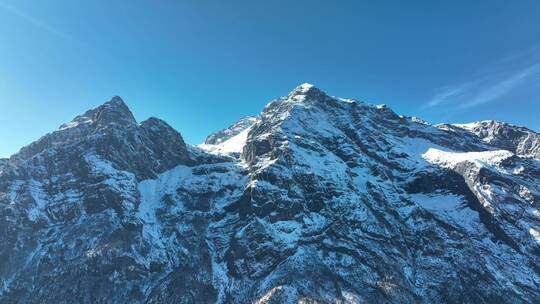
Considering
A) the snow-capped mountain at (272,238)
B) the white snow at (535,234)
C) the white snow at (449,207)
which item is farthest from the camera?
the white snow at (449,207)

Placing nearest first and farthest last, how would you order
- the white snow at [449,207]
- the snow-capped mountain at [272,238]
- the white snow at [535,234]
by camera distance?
the snow-capped mountain at [272,238] → the white snow at [535,234] → the white snow at [449,207]

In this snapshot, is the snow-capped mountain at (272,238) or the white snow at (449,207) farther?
the white snow at (449,207)

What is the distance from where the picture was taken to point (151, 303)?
456 ft

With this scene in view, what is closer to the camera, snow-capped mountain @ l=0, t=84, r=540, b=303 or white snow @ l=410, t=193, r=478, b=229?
snow-capped mountain @ l=0, t=84, r=540, b=303

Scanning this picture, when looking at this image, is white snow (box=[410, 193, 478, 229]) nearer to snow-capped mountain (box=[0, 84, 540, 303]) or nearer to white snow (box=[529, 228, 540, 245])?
snow-capped mountain (box=[0, 84, 540, 303])

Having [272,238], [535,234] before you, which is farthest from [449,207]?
[272,238]

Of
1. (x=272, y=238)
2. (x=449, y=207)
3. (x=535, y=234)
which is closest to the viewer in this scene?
(x=272, y=238)

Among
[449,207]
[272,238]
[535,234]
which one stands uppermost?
[449,207]

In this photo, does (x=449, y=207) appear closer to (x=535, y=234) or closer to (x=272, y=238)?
(x=535, y=234)

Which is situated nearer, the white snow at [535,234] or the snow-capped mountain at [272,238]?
the snow-capped mountain at [272,238]

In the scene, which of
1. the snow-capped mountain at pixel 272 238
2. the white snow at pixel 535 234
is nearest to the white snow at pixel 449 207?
the snow-capped mountain at pixel 272 238

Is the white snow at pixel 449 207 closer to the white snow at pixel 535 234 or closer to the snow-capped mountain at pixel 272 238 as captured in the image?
the snow-capped mountain at pixel 272 238

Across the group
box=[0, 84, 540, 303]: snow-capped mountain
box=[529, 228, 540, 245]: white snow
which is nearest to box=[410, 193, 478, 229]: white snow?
box=[0, 84, 540, 303]: snow-capped mountain

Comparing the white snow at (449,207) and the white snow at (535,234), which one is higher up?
the white snow at (449,207)
